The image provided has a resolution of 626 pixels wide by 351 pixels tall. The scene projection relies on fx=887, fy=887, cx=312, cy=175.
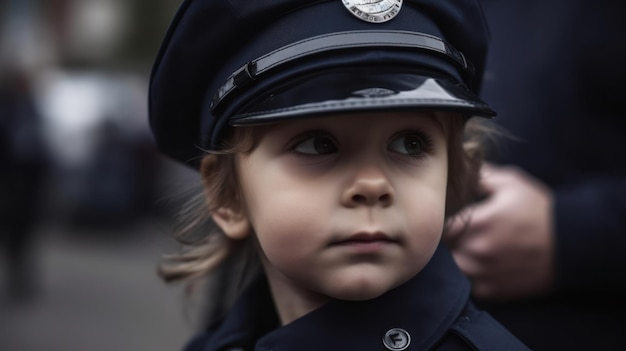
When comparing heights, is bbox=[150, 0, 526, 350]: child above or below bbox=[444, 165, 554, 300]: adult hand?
above

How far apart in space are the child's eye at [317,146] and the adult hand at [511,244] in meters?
0.91

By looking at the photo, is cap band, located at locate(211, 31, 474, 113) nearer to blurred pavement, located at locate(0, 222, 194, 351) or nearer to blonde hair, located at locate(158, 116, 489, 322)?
blonde hair, located at locate(158, 116, 489, 322)

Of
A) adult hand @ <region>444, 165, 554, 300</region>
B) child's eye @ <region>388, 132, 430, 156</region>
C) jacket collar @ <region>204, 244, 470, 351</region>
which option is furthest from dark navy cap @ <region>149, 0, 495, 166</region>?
adult hand @ <region>444, 165, 554, 300</region>

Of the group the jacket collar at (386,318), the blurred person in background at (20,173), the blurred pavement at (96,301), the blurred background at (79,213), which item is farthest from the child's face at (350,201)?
the blurred person in background at (20,173)

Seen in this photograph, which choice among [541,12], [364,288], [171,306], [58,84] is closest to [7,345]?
[171,306]

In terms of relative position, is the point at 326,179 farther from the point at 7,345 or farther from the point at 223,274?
the point at 7,345

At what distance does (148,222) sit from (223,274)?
30.8 ft

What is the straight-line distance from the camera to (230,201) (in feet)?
6.17

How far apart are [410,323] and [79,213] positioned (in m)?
10.0

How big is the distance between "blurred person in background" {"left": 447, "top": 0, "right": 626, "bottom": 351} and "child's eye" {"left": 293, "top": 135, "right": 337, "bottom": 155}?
852 mm

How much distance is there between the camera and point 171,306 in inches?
316

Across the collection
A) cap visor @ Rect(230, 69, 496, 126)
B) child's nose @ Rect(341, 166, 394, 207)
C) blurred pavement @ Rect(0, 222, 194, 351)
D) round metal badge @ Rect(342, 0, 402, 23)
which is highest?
round metal badge @ Rect(342, 0, 402, 23)

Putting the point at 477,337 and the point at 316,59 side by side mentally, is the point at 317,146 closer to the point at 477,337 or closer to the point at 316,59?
the point at 316,59

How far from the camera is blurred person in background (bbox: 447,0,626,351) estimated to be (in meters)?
2.42
